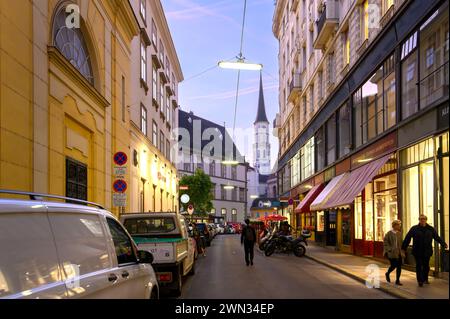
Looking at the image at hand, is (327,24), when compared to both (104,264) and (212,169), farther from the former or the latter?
(212,169)

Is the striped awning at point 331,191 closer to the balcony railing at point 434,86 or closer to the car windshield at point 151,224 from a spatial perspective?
the balcony railing at point 434,86

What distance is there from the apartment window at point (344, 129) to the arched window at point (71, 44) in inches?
441

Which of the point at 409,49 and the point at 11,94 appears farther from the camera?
the point at 409,49

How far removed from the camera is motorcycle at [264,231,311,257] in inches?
925

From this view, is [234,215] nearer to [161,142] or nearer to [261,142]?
[261,142]

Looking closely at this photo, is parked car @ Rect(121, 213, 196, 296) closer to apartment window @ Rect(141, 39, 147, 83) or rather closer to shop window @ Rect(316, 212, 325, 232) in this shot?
apartment window @ Rect(141, 39, 147, 83)

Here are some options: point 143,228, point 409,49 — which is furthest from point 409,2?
point 143,228

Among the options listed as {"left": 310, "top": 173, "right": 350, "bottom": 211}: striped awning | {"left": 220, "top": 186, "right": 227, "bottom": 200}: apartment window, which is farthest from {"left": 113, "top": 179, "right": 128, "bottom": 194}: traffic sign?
{"left": 220, "top": 186, "right": 227, "bottom": 200}: apartment window

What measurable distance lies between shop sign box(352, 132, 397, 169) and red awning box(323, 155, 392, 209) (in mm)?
262

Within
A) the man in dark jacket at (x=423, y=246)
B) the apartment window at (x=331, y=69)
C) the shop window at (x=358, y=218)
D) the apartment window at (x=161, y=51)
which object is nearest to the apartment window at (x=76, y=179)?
the man in dark jacket at (x=423, y=246)

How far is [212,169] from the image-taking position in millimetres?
93125

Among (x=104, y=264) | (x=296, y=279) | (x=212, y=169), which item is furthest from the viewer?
(x=212, y=169)

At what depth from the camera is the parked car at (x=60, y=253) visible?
3.67 metres
